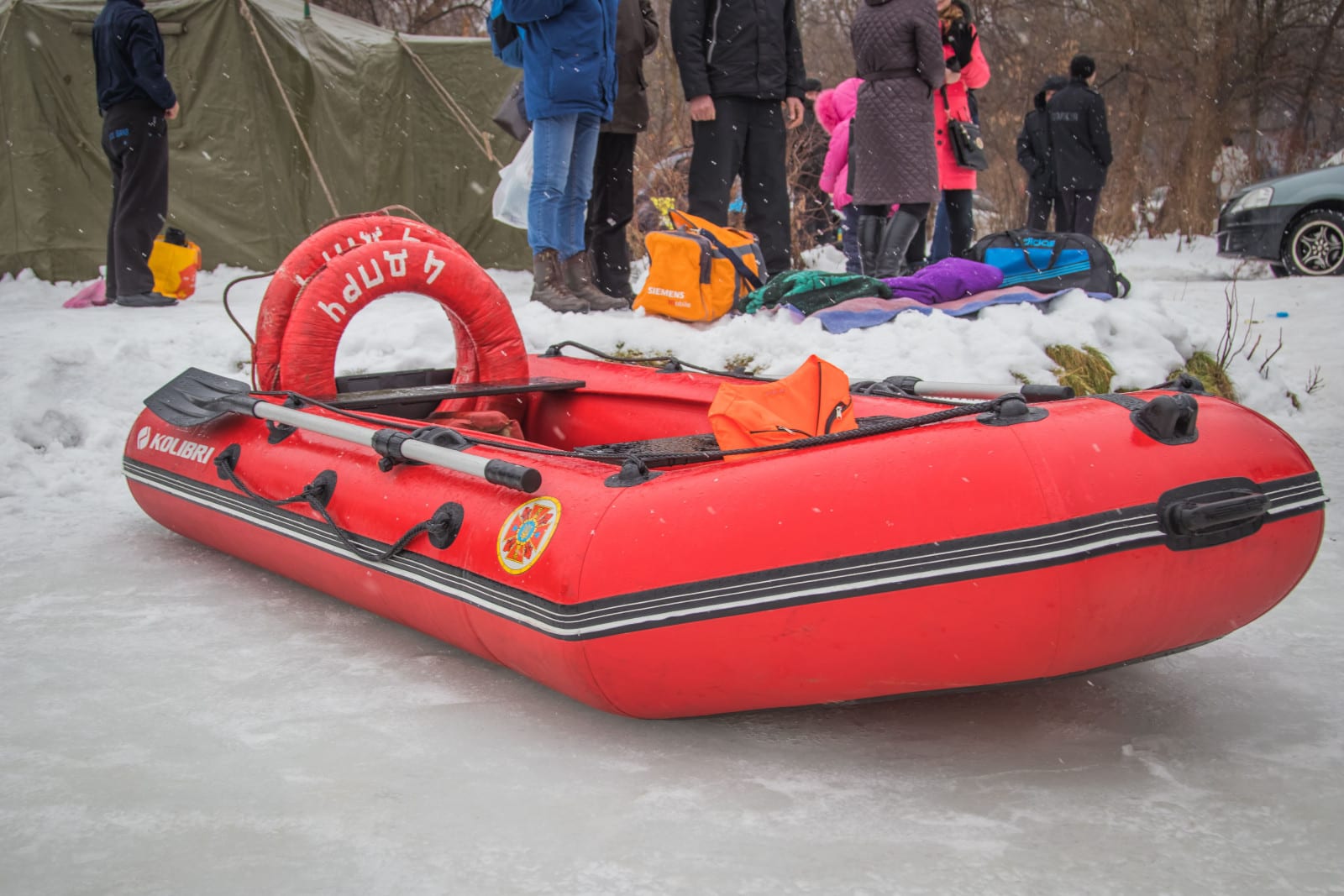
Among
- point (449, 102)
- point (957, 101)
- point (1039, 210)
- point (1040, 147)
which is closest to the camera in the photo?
point (957, 101)

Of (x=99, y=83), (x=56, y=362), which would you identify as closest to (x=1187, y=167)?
(x=99, y=83)

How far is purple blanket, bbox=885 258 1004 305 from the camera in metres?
5.74

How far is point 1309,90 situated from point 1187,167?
2410 mm

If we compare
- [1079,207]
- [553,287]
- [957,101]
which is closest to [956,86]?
[957,101]

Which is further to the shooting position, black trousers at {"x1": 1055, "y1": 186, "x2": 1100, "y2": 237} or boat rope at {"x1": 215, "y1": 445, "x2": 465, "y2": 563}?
black trousers at {"x1": 1055, "y1": 186, "x2": 1100, "y2": 237}

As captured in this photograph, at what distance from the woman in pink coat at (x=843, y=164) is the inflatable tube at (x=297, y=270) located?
12.4 feet

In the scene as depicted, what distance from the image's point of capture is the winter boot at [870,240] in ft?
20.6

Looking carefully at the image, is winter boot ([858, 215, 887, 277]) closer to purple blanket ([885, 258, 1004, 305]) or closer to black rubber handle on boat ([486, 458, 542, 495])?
purple blanket ([885, 258, 1004, 305])

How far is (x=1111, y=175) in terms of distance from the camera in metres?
15.2

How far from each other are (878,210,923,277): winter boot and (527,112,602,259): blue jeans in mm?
1557

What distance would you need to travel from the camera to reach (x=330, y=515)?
3109 mm

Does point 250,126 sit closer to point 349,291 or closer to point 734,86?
point 734,86

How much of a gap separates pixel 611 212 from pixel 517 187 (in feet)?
2.09

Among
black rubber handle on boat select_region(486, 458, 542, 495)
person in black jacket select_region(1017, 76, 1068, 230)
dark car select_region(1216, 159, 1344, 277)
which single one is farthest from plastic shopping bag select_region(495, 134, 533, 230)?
dark car select_region(1216, 159, 1344, 277)
